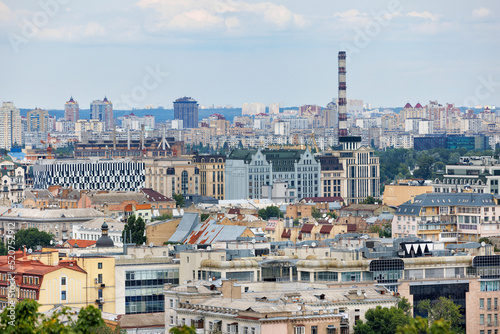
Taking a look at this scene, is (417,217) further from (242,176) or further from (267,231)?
(242,176)

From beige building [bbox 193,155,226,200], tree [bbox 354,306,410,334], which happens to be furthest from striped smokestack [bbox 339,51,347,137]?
tree [bbox 354,306,410,334]

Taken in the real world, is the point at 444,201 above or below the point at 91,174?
below

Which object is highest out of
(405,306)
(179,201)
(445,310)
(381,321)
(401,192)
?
(401,192)

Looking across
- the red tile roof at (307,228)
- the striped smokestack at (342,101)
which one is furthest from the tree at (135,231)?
the striped smokestack at (342,101)

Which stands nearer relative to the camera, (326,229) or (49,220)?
(326,229)

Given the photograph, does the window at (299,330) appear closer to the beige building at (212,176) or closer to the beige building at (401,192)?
the beige building at (401,192)

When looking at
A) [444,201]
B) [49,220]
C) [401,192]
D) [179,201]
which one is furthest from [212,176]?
[444,201]

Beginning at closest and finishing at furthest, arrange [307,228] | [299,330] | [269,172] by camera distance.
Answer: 1. [299,330]
2. [307,228]
3. [269,172]

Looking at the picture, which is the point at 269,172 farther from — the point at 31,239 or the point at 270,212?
the point at 31,239
